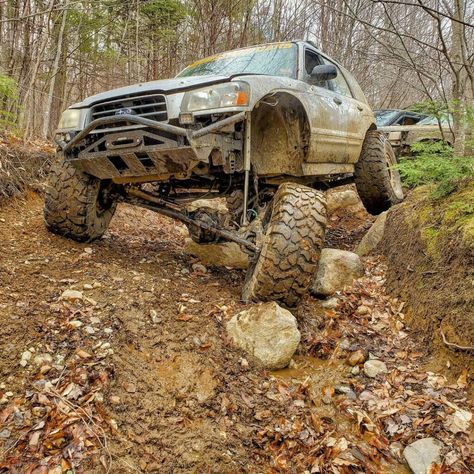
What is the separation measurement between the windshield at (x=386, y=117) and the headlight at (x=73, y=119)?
7.10 meters

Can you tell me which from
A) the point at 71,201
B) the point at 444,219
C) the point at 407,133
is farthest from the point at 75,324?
the point at 407,133

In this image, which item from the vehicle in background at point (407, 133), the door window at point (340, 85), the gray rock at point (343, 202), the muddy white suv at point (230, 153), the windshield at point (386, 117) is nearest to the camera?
the muddy white suv at point (230, 153)

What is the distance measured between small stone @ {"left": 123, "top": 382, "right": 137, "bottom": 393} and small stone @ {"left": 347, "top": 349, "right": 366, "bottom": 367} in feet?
4.95

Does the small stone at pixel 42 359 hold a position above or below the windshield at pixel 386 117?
below

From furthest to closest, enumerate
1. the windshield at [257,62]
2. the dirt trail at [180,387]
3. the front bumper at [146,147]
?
1. the windshield at [257,62]
2. the front bumper at [146,147]
3. the dirt trail at [180,387]

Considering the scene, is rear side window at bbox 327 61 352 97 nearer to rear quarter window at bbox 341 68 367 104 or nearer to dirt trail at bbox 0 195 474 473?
rear quarter window at bbox 341 68 367 104

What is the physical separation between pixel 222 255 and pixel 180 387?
2.29m

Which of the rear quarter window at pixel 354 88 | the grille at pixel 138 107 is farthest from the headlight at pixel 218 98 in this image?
the rear quarter window at pixel 354 88

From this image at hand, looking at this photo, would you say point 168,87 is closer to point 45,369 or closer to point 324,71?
point 324,71

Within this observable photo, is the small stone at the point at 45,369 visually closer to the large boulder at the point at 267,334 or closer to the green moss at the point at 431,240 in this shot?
the large boulder at the point at 267,334

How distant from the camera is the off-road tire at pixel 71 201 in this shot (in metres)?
3.81

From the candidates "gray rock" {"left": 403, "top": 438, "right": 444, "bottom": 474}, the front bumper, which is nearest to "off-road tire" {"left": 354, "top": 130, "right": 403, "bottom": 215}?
the front bumper

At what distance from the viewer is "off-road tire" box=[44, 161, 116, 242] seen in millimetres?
3809

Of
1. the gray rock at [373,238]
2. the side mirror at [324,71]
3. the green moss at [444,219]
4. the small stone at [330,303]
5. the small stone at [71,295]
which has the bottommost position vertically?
the small stone at [330,303]
